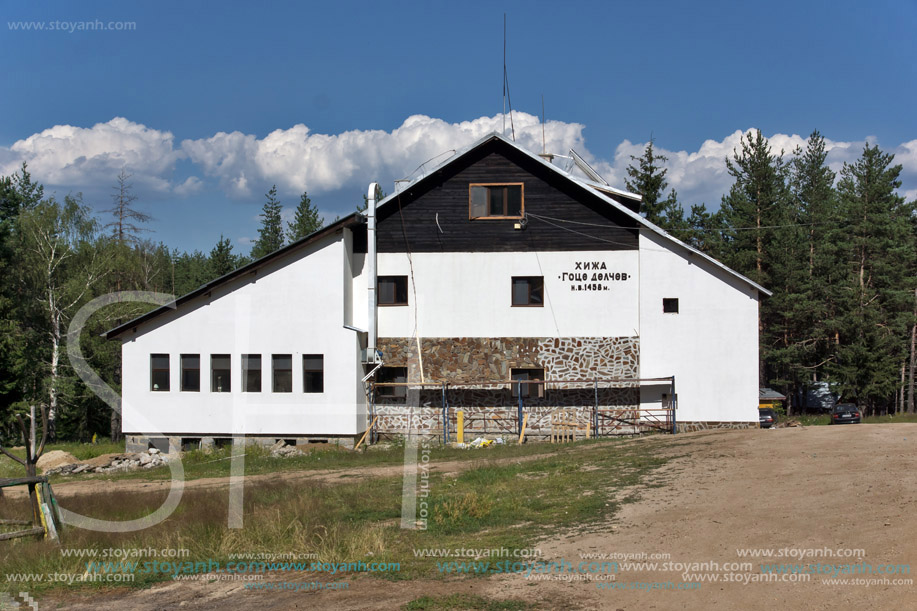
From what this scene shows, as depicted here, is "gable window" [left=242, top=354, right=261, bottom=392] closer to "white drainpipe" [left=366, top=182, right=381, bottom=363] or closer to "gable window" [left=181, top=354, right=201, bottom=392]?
"gable window" [left=181, top=354, right=201, bottom=392]

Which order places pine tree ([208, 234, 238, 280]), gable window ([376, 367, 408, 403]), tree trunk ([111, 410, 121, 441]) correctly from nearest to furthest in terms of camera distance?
gable window ([376, 367, 408, 403]) → tree trunk ([111, 410, 121, 441]) → pine tree ([208, 234, 238, 280])

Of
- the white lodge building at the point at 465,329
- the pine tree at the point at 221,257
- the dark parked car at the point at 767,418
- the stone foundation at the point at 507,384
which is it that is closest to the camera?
the white lodge building at the point at 465,329

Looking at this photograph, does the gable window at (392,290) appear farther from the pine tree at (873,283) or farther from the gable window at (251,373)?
the pine tree at (873,283)

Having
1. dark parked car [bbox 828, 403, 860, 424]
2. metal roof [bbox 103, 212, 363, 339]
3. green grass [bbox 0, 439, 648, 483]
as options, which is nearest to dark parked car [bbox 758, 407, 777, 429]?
dark parked car [bbox 828, 403, 860, 424]

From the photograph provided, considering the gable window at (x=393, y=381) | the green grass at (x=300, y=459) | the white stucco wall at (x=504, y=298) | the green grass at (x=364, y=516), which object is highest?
the white stucco wall at (x=504, y=298)

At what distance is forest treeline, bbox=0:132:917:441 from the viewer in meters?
40.6

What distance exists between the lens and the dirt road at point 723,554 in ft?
25.1

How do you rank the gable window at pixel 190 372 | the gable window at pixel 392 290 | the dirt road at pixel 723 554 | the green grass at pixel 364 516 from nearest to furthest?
the dirt road at pixel 723 554, the green grass at pixel 364 516, the gable window at pixel 190 372, the gable window at pixel 392 290

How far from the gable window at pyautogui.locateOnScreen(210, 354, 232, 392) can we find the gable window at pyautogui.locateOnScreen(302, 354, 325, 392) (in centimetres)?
280

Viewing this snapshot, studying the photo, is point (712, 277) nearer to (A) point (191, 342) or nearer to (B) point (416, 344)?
(B) point (416, 344)

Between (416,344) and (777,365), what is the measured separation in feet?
117

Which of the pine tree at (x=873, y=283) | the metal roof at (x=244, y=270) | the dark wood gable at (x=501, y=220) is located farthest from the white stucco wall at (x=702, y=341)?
the pine tree at (x=873, y=283)

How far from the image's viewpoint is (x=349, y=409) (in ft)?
83.6

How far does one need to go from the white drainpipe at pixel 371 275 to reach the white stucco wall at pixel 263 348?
0.69 meters
